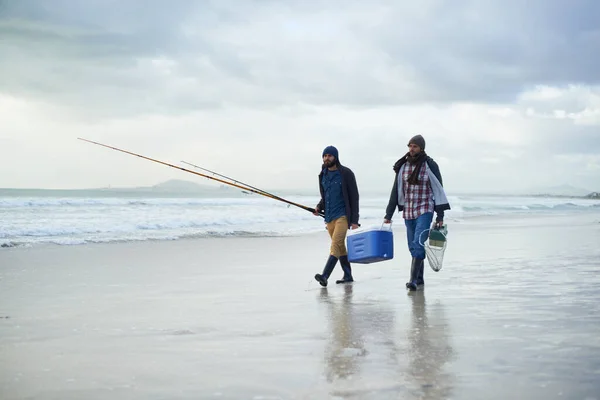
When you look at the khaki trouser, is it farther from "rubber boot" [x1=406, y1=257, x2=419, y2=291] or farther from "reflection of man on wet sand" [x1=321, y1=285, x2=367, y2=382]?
"reflection of man on wet sand" [x1=321, y1=285, x2=367, y2=382]

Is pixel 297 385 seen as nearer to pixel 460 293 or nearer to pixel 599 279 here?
pixel 460 293

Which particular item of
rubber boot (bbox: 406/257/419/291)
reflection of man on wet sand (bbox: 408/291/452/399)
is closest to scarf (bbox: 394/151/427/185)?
rubber boot (bbox: 406/257/419/291)

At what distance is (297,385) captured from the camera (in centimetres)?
391

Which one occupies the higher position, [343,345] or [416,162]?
[416,162]

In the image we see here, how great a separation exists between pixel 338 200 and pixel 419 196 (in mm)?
1035

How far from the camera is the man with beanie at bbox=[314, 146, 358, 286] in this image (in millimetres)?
8469

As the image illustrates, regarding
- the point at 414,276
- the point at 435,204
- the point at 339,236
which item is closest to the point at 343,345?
the point at 414,276

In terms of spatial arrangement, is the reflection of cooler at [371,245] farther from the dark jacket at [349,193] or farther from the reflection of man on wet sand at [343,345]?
the reflection of man on wet sand at [343,345]

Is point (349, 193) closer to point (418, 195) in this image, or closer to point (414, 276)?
point (418, 195)

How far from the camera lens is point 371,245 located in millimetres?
8242

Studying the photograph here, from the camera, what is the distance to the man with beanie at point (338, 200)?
8.47m

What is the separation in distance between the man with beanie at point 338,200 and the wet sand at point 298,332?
1.59 ft

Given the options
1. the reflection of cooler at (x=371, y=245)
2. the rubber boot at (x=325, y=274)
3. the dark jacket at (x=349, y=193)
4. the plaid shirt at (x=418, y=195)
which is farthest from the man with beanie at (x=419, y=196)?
the rubber boot at (x=325, y=274)

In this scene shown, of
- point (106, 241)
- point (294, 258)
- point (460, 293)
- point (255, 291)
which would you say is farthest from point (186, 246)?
point (460, 293)
